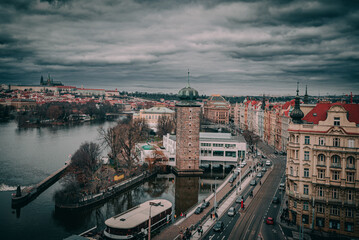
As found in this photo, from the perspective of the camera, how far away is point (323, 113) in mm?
34594

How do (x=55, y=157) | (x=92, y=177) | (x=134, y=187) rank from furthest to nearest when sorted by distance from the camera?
(x=55, y=157)
(x=134, y=187)
(x=92, y=177)

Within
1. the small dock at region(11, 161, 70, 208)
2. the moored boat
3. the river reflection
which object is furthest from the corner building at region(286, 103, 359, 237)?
the small dock at region(11, 161, 70, 208)

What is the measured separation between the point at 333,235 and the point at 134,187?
32800 millimetres

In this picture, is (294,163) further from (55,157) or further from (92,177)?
(55,157)

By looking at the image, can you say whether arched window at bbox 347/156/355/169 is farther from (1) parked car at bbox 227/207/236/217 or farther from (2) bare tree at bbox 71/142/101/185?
(2) bare tree at bbox 71/142/101/185

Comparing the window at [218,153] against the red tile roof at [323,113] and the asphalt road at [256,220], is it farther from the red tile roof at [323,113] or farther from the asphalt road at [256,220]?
the red tile roof at [323,113]

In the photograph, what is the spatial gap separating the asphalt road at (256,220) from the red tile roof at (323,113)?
1260cm

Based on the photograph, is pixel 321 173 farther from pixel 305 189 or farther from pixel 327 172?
pixel 305 189

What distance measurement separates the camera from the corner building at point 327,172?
30.7 metres

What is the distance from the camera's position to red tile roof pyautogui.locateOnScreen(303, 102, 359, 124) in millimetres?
32609

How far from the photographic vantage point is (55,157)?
2879 inches

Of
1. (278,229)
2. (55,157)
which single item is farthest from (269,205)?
(55,157)

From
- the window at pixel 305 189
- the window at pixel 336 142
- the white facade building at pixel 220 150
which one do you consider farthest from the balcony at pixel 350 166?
the white facade building at pixel 220 150

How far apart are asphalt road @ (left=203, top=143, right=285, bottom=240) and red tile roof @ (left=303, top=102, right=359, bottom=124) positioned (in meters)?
12.6
